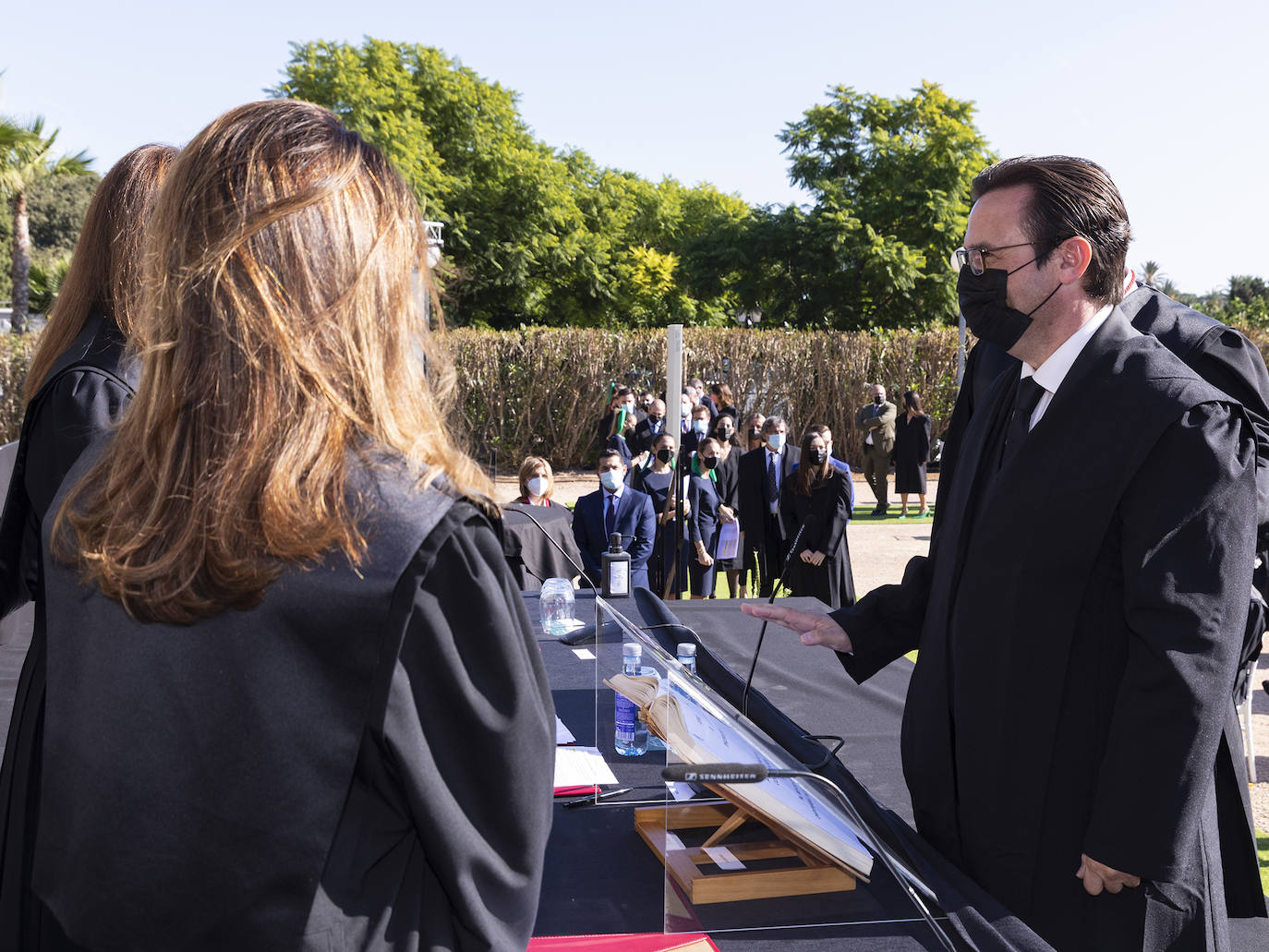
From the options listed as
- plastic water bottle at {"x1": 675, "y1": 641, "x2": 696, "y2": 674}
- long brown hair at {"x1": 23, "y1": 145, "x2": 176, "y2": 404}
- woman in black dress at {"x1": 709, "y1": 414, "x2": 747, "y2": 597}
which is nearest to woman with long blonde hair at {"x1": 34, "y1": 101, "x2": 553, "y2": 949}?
long brown hair at {"x1": 23, "y1": 145, "x2": 176, "y2": 404}

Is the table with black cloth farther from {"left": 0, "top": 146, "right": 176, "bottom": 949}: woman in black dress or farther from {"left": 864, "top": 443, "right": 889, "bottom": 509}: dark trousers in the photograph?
{"left": 864, "top": 443, "right": 889, "bottom": 509}: dark trousers

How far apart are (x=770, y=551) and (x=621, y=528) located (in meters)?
2.47

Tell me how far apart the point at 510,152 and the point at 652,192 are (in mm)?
21270

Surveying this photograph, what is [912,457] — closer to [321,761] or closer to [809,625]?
[809,625]

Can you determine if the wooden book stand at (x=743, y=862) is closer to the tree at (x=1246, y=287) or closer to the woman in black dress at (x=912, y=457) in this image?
the woman in black dress at (x=912, y=457)

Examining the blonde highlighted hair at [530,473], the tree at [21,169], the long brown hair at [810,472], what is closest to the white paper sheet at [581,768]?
the blonde highlighted hair at [530,473]

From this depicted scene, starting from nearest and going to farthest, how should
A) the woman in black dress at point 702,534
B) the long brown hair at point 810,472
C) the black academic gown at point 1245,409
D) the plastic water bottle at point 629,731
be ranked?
the black academic gown at point 1245,409 < the plastic water bottle at point 629,731 < the long brown hair at point 810,472 < the woman in black dress at point 702,534

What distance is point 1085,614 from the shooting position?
1.93 meters

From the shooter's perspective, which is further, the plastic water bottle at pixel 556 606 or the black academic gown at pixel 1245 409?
the plastic water bottle at pixel 556 606

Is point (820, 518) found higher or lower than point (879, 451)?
lower

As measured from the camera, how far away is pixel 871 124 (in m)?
35.5

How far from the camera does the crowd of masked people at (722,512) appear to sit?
7699 mm

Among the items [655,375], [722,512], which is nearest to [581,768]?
[722,512]

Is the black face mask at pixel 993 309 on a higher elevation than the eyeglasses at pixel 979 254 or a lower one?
lower
